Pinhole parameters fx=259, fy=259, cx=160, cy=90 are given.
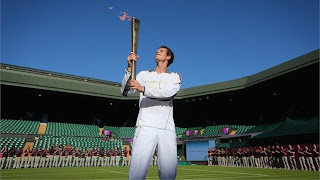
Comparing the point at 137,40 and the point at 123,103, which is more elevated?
the point at 123,103

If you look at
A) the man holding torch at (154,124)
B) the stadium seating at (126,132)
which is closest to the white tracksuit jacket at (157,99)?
the man holding torch at (154,124)

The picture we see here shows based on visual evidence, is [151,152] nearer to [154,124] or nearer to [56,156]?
[154,124]

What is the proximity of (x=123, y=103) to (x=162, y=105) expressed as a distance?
3616 cm

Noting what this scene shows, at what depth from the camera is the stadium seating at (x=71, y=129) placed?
1208 inches

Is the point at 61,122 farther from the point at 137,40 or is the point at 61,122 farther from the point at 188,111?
the point at 137,40

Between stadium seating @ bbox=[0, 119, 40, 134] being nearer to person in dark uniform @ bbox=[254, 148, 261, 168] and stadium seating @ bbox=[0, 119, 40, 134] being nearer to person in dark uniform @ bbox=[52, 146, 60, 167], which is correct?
person in dark uniform @ bbox=[52, 146, 60, 167]

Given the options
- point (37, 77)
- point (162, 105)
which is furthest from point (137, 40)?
point (37, 77)

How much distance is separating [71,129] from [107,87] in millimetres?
6953

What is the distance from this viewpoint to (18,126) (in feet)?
97.8

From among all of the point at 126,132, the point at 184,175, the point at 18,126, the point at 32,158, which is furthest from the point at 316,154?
the point at 18,126

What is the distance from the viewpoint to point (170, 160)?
120 inches

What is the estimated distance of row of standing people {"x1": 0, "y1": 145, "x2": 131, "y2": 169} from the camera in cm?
2003

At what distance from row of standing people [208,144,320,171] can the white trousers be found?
55.3ft

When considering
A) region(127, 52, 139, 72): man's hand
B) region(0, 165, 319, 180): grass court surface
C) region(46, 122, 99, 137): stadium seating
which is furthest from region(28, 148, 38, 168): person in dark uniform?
region(127, 52, 139, 72): man's hand
